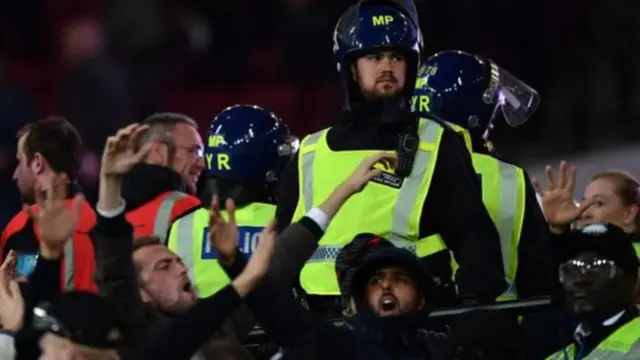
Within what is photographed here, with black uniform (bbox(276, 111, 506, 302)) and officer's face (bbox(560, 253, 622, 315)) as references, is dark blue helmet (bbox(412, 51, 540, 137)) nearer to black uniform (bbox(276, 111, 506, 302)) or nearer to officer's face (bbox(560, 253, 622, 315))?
black uniform (bbox(276, 111, 506, 302))

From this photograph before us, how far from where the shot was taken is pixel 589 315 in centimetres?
726

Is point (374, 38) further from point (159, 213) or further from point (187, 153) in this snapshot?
point (187, 153)

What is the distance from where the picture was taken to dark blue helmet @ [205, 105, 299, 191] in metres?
8.97

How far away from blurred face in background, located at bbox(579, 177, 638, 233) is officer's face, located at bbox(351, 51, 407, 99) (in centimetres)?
117

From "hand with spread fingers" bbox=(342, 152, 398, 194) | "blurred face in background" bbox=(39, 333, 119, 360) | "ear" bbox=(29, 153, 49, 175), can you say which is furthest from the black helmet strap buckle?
"blurred face in background" bbox=(39, 333, 119, 360)

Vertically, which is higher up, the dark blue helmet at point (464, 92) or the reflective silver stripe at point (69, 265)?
the dark blue helmet at point (464, 92)

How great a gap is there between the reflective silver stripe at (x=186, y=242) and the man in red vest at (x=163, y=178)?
26cm

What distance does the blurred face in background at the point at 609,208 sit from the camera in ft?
28.8

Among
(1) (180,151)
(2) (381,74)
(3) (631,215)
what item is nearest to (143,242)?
(2) (381,74)

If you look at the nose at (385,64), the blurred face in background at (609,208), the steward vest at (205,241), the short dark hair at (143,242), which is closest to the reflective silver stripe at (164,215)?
the steward vest at (205,241)

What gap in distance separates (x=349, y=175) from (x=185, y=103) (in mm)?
6554

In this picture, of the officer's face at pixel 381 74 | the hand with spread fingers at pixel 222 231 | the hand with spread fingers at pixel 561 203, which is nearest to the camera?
the hand with spread fingers at pixel 222 231

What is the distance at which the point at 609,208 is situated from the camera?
29.0 feet

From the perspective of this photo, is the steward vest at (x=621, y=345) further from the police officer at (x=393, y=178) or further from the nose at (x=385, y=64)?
the nose at (x=385, y=64)
